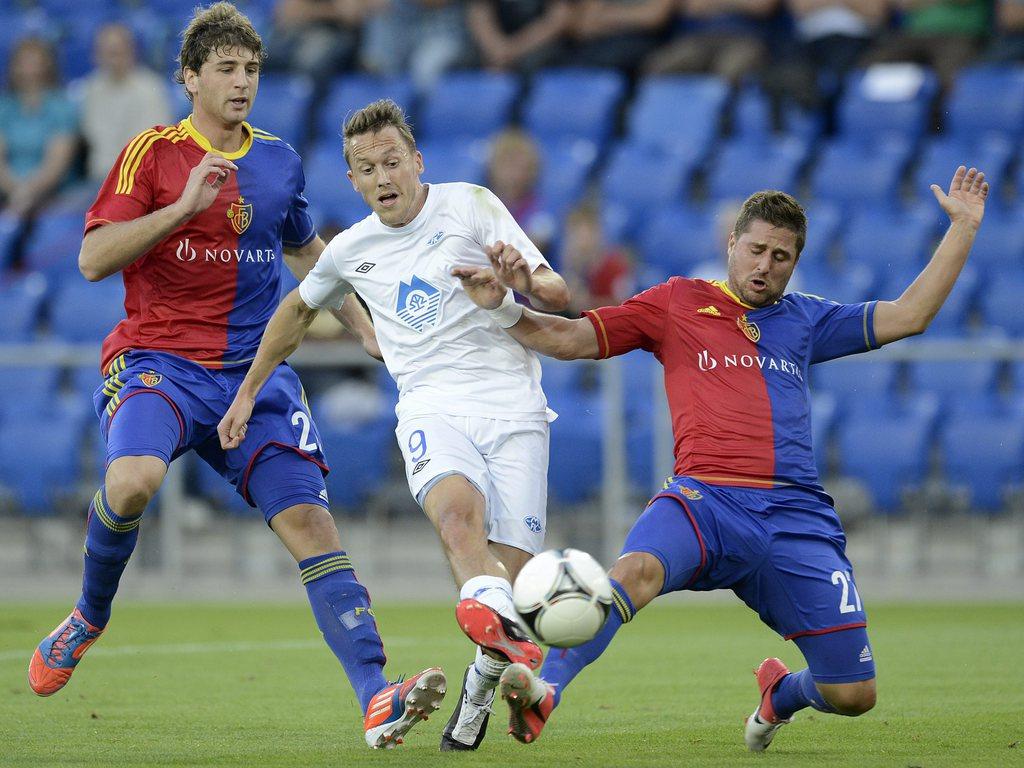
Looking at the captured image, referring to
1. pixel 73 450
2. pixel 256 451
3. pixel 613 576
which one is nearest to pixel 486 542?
pixel 613 576

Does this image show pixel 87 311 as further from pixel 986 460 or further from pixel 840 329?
pixel 840 329

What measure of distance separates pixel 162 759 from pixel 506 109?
10662mm

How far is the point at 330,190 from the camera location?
47.1ft

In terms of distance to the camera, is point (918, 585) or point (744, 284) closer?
point (744, 284)

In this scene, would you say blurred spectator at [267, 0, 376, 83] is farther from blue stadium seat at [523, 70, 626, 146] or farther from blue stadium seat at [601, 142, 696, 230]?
blue stadium seat at [601, 142, 696, 230]

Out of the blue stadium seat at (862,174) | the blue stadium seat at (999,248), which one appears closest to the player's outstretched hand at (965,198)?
the blue stadium seat at (999,248)

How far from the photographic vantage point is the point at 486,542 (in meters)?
5.30

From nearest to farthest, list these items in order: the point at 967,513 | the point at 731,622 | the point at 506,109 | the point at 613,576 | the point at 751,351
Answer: the point at 613,576 → the point at 751,351 → the point at 731,622 → the point at 967,513 → the point at 506,109

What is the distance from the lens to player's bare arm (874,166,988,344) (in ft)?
18.1

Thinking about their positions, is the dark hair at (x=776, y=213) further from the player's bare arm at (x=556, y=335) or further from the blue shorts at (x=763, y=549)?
the blue shorts at (x=763, y=549)

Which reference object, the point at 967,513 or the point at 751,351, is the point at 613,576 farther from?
the point at 967,513

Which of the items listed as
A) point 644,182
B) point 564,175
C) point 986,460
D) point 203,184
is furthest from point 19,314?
point 203,184

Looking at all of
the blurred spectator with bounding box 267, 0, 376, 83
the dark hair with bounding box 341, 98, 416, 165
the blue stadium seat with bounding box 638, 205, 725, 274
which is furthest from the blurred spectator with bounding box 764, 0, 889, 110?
the dark hair with bounding box 341, 98, 416, 165

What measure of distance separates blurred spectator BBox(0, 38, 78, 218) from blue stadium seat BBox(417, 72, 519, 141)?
3.27 meters
